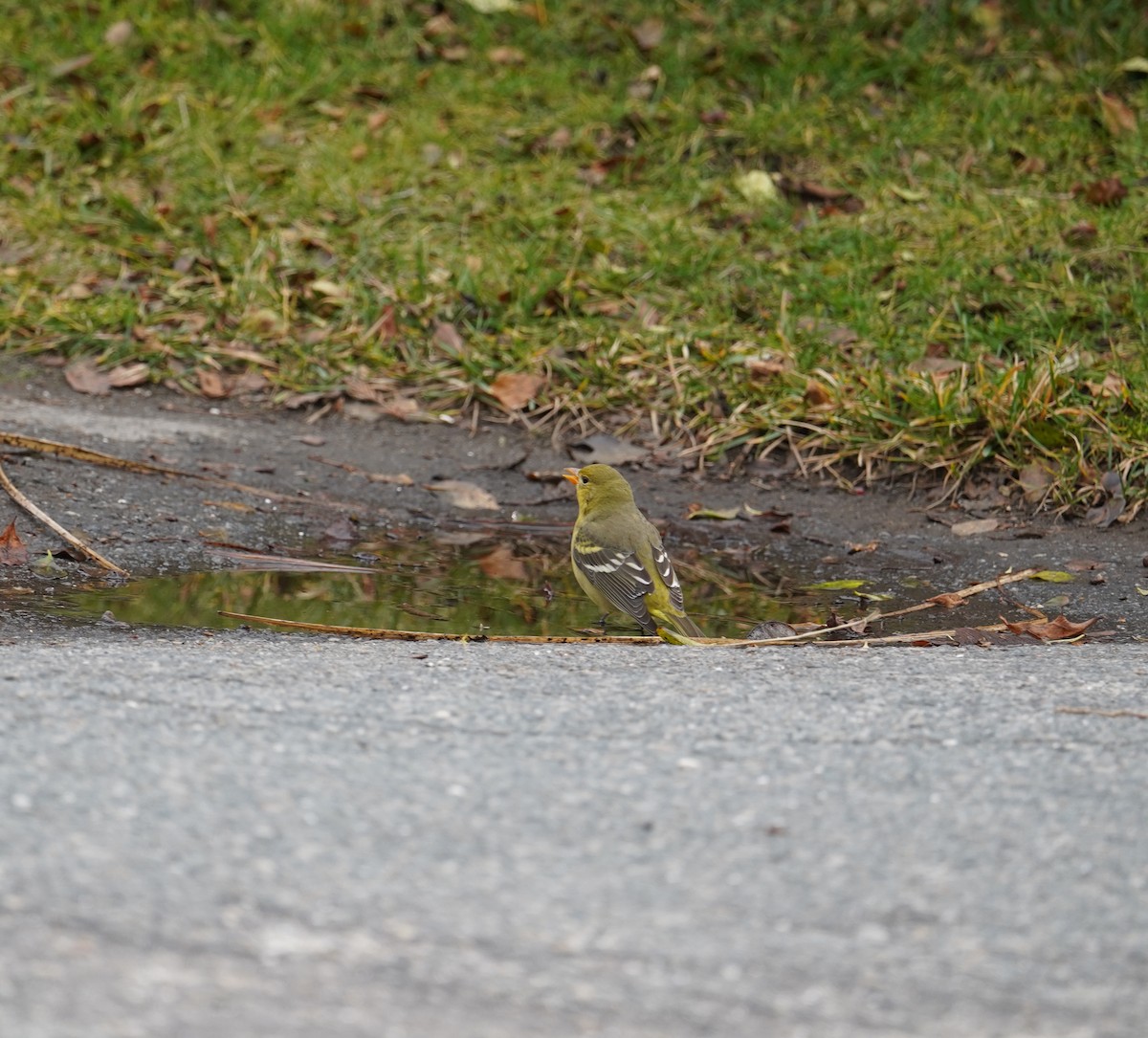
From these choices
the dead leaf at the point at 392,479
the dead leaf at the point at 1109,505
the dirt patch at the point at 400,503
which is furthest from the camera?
the dead leaf at the point at 392,479

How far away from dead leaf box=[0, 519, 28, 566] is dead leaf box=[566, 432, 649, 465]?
265 centimetres

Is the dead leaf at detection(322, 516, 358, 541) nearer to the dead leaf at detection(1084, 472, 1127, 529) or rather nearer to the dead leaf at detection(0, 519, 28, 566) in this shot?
the dead leaf at detection(0, 519, 28, 566)

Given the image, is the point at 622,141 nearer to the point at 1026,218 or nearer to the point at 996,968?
the point at 1026,218

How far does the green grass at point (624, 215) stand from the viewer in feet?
22.4

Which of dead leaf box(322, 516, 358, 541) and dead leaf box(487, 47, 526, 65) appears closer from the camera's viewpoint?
dead leaf box(322, 516, 358, 541)

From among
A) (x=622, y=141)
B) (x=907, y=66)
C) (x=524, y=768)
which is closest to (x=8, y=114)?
(x=622, y=141)

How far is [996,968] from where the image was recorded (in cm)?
228

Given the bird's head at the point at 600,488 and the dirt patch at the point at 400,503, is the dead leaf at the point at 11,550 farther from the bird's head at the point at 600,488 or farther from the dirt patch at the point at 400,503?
the bird's head at the point at 600,488

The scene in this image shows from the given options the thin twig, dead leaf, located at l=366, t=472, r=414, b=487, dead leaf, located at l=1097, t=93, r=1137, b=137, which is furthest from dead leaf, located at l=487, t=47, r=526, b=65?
the thin twig

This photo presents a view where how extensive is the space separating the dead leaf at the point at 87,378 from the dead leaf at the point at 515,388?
6.22 ft

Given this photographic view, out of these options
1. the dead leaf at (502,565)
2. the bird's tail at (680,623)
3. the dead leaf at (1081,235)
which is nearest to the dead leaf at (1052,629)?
the bird's tail at (680,623)

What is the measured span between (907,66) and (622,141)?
2.04 meters

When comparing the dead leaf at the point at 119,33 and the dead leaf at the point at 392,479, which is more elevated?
the dead leaf at the point at 119,33

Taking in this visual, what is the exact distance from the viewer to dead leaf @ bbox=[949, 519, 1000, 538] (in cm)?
598
